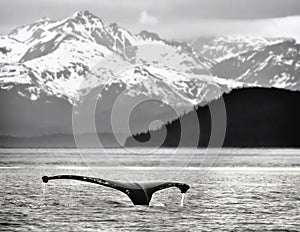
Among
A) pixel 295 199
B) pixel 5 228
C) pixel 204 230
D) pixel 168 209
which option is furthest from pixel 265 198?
pixel 5 228

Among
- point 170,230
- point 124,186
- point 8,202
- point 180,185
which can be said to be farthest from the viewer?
point 8,202

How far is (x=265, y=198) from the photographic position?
263 ft

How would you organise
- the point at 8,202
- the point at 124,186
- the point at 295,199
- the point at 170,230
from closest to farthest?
the point at 170,230 < the point at 124,186 < the point at 8,202 < the point at 295,199

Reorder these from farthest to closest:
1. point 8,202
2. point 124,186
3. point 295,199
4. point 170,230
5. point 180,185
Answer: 1. point 295,199
2. point 8,202
3. point 124,186
4. point 180,185
5. point 170,230

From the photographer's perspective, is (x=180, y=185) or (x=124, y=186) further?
(x=124, y=186)

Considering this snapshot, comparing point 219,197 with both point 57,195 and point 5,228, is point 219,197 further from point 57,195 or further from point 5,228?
point 5,228

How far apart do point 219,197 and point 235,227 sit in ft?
95.3

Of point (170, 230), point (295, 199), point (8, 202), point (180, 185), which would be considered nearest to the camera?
point (170, 230)

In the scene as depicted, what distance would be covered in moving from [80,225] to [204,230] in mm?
7716

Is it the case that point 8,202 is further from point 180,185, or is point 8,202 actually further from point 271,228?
point 271,228

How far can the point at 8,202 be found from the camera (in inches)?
2785

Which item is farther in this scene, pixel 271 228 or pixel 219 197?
pixel 219 197

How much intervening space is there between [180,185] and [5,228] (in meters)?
14.1

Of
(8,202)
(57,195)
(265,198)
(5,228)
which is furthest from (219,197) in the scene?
(5,228)
